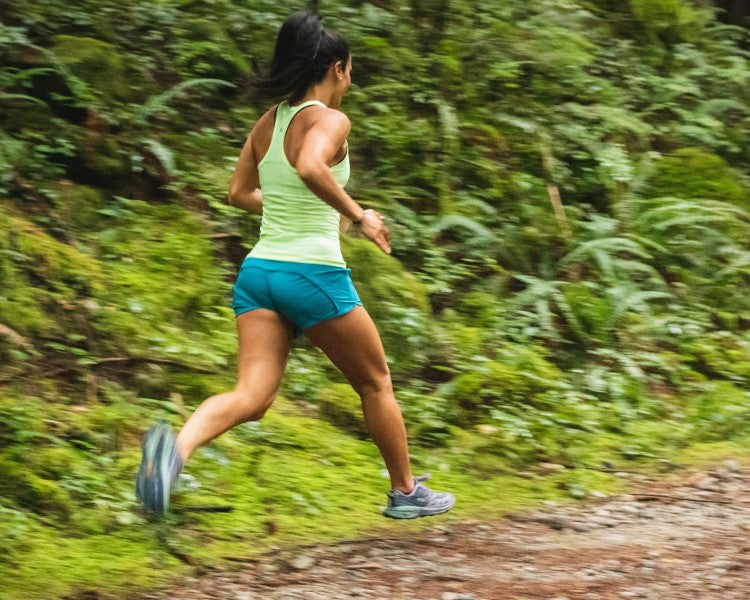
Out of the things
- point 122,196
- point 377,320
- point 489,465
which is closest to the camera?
point 489,465

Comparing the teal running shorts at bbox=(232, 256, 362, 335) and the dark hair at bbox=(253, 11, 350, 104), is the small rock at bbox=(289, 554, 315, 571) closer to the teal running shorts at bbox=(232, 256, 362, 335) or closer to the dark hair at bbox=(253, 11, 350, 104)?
the teal running shorts at bbox=(232, 256, 362, 335)

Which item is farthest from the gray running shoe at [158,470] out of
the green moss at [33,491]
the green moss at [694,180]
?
the green moss at [694,180]

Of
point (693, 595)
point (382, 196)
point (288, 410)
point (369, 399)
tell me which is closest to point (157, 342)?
point (288, 410)

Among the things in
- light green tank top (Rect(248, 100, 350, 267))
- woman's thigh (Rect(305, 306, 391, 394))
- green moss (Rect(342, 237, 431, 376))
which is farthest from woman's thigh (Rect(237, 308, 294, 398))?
green moss (Rect(342, 237, 431, 376))

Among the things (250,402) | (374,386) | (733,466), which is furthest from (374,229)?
(733,466)

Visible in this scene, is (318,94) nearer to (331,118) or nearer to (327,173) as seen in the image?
(331,118)

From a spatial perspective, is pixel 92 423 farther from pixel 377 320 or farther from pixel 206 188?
pixel 206 188

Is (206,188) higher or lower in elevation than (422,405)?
higher

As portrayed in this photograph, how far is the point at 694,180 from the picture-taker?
9.16 meters

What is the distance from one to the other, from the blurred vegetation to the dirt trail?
30 centimetres

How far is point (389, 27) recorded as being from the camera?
9.79m

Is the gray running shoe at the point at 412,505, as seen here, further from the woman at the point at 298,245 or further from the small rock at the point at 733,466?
the small rock at the point at 733,466

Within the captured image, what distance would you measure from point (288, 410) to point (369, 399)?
1606 mm

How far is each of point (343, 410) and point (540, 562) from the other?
1925 mm
